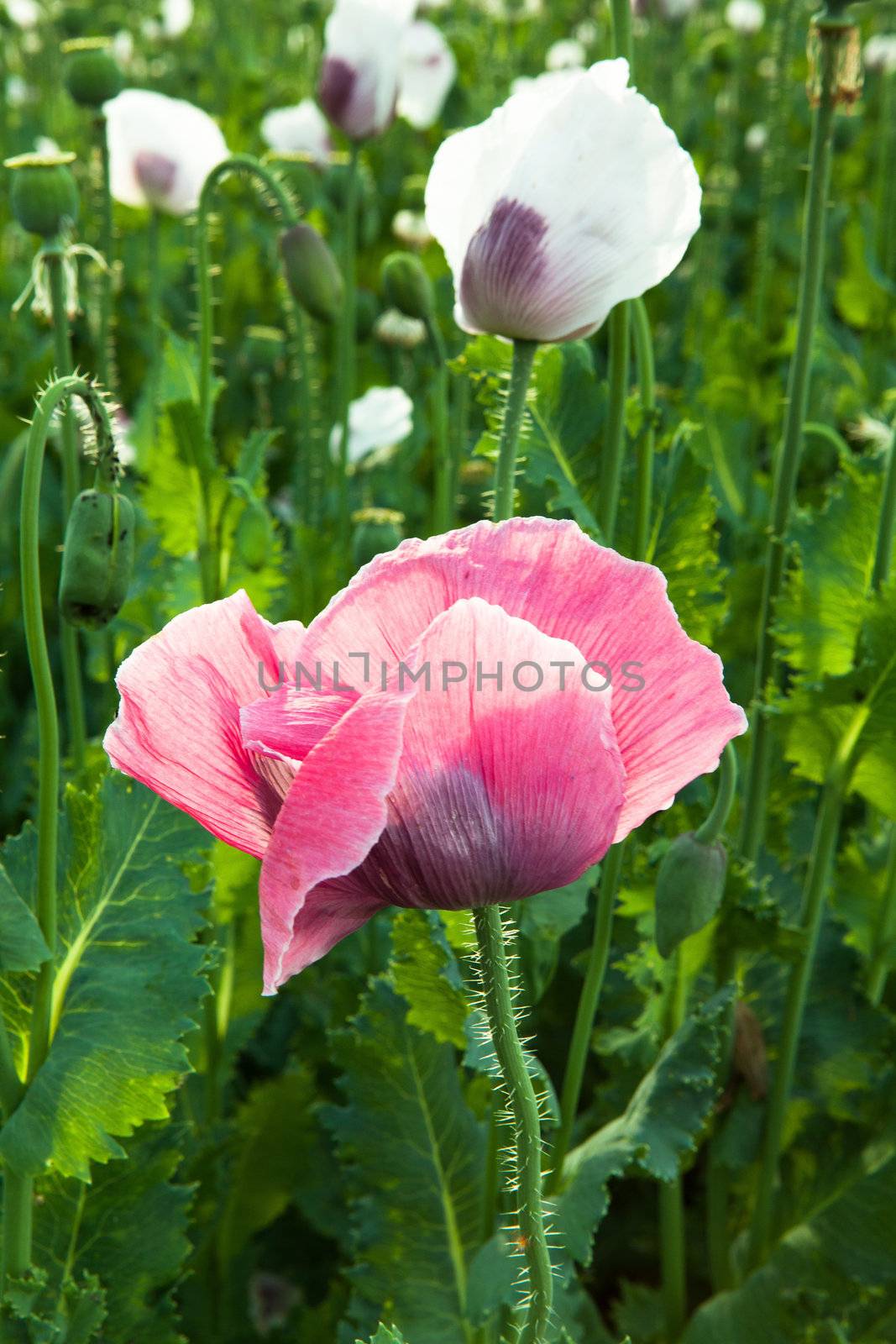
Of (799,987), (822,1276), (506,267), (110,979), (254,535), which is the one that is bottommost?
(822,1276)

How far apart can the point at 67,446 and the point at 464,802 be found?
0.76 meters

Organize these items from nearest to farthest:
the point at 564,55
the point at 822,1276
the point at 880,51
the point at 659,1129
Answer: the point at 659,1129, the point at 822,1276, the point at 880,51, the point at 564,55

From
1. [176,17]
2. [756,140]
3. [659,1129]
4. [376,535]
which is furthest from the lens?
[176,17]

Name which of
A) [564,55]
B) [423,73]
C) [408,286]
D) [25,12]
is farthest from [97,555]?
[25,12]

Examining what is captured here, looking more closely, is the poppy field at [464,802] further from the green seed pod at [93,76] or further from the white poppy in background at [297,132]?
the white poppy in background at [297,132]

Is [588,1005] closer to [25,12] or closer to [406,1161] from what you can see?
[406,1161]

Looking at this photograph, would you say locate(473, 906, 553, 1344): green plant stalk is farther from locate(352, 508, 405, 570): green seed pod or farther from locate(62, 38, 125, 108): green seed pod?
locate(62, 38, 125, 108): green seed pod

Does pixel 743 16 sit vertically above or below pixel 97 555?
above

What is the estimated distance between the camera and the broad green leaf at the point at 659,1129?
3.22 ft

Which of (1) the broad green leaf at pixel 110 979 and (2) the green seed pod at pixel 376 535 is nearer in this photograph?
(1) the broad green leaf at pixel 110 979

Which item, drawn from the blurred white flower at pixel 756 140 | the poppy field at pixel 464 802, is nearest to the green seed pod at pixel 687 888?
the poppy field at pixel 464 802

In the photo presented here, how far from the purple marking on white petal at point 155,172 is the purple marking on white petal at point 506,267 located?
1081mm

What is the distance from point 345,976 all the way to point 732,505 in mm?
881

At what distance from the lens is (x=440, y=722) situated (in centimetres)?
56
